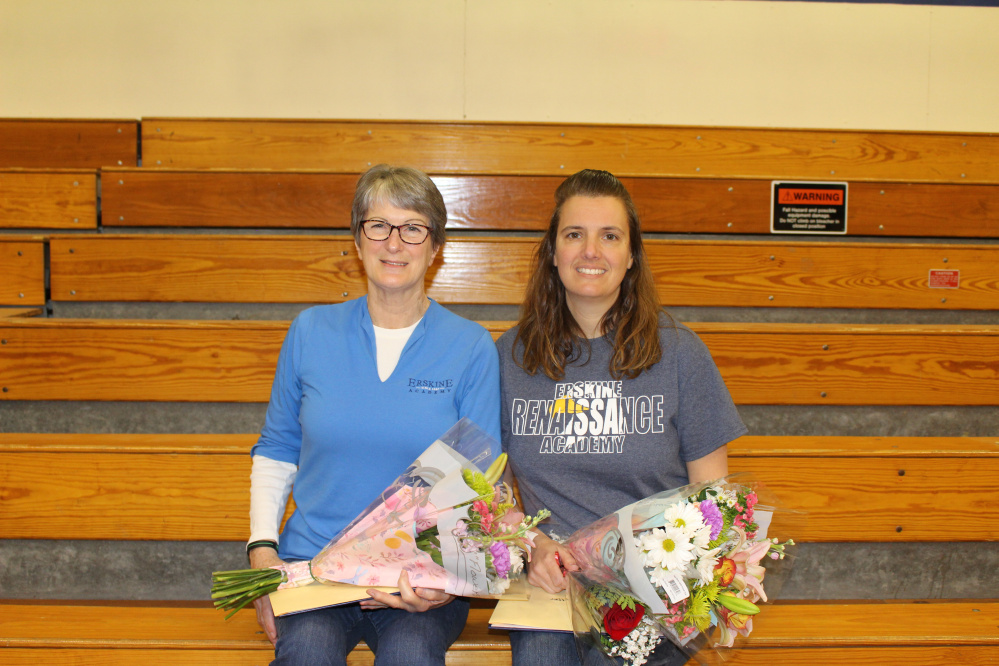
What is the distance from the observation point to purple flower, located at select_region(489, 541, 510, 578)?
99 cm

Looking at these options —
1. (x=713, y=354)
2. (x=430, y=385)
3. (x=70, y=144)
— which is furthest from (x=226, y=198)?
(x=713, y=354)

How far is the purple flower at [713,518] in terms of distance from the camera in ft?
2.93

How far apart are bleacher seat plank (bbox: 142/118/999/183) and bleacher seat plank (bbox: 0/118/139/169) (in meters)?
0.12

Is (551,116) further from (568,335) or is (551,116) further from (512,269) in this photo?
(568,335)

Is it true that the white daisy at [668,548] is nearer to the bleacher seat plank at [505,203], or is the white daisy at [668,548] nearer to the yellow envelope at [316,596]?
the yellow envelope at [316,596]

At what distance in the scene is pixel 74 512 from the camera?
1688 mm

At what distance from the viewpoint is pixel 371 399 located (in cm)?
123

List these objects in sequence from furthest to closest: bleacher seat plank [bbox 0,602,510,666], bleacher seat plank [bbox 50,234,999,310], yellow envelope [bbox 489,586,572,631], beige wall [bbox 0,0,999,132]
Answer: beige wall [bbox 0,0,999,132], bleacher seat plank [bbox 50,234,999,310], bleacher seat plank [bbox 0,602,510,666], yellow envelope [bbox 489,586,572,631]

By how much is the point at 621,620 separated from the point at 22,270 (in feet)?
7.68

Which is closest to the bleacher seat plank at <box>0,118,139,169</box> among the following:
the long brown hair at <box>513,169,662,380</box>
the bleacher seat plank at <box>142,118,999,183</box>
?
the bleacher seat plank at <box>142,118,999,183</box>

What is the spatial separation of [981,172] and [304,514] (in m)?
3.16

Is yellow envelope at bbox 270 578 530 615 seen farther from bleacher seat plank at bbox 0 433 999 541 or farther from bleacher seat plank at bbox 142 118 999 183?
bleacher seat plank at bbox 142 118 999 183

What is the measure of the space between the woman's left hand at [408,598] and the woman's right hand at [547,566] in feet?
0.53

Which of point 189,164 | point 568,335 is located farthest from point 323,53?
point 568,335
